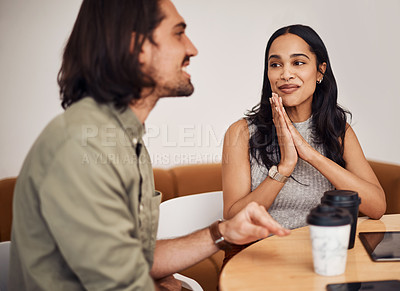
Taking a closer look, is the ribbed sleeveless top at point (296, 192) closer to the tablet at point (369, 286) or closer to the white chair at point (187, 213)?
the white chair at point (187, 213)

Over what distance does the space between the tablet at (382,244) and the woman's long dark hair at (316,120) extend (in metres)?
0.67

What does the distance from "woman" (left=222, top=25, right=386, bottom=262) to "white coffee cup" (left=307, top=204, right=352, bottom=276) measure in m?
0.75

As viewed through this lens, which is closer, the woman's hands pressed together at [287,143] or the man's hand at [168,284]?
the man's hand at [168,284]

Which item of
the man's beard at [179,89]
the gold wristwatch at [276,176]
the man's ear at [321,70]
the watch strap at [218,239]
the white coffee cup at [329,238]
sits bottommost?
the watch strap at [218,239]

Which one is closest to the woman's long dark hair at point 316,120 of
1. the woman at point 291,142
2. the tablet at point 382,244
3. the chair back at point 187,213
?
the woman at point 291,142

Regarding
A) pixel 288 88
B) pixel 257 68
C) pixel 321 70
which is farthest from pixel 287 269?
→ pixel 257 68

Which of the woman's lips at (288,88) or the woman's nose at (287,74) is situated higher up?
the woman's nose at (287,74)

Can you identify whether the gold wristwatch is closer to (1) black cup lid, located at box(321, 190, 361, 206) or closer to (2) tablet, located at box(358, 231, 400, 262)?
(2) tablet, located at box(358, 231, 400, 262)

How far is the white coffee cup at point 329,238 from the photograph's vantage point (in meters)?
0.90

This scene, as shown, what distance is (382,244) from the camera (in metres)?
1.14

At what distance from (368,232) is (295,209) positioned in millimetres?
588

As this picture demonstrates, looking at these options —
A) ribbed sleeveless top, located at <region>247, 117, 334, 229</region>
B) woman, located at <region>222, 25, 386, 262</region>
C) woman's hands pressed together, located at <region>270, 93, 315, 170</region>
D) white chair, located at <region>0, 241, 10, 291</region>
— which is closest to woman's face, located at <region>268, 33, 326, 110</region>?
woman, located at <region>222, 25, 386, 262</region>

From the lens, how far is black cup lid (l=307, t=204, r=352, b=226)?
2.93ft

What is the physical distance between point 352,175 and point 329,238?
0.82 metres
